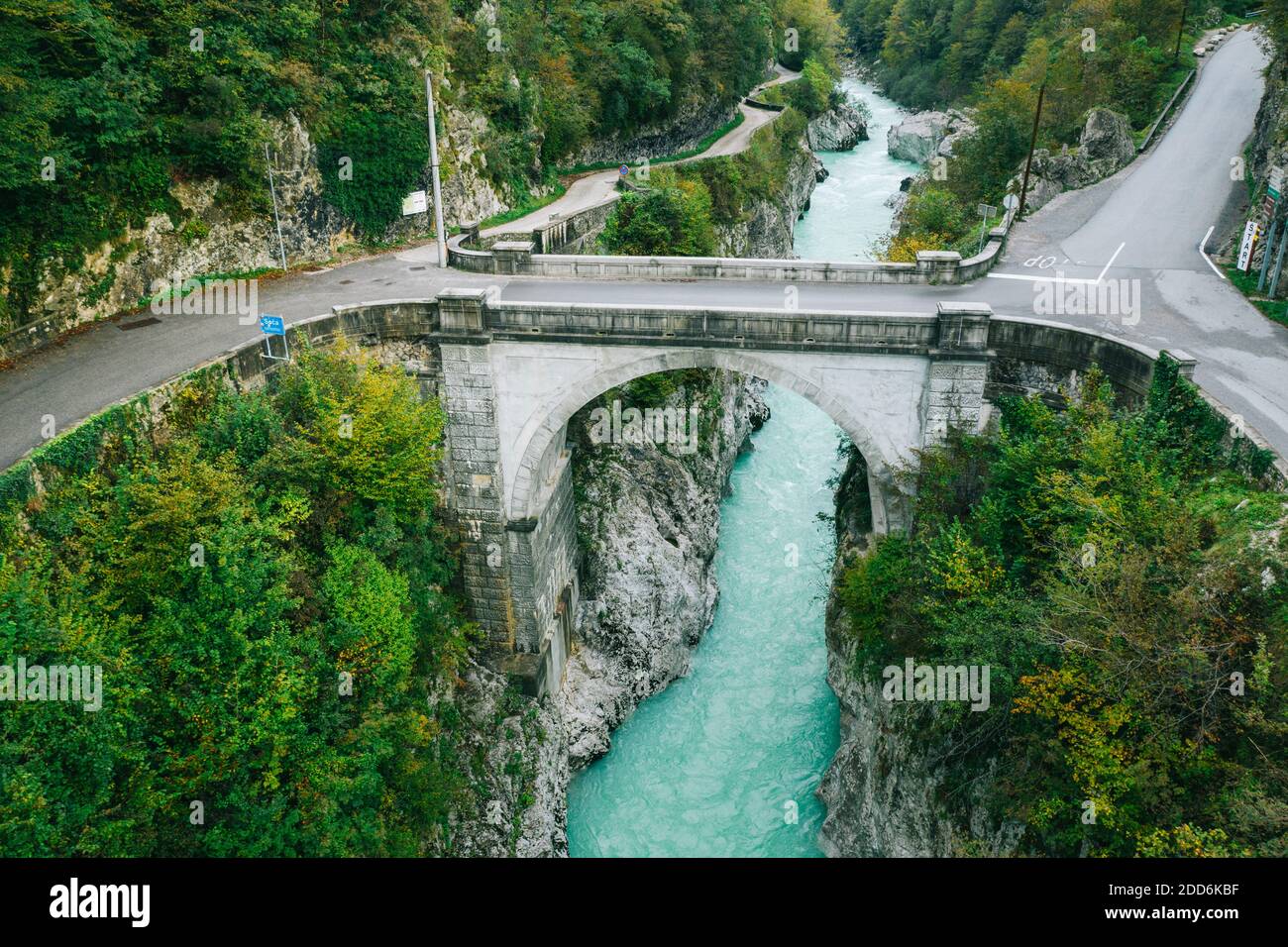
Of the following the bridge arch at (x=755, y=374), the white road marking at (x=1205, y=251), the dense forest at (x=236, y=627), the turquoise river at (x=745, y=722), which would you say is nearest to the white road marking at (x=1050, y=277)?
the white road marking at (x=1205, y=251)

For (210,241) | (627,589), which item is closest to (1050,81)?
(627,589)

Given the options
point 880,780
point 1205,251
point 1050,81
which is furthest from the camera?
point 1050,81

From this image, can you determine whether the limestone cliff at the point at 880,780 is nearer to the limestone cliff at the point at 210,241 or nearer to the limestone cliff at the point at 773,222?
the limestone cliff at the point at 210,241
